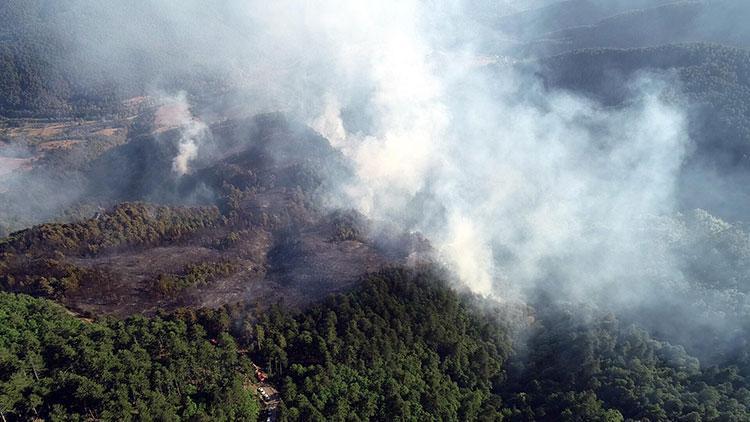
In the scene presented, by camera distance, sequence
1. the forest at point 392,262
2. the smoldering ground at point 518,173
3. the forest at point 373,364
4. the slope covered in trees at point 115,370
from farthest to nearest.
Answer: the smoldering ground at point 518,173
the forest at point 392,262
the forest at point 373,364
the slope covered in trees at point 115,370

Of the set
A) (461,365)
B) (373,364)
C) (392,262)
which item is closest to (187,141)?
(392,262)

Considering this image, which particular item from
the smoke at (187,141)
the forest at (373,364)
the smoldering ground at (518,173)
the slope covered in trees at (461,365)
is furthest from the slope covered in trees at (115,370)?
the smoke at (187,141)

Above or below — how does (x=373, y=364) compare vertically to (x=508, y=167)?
below

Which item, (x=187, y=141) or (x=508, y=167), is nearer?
(x=508, y=167)

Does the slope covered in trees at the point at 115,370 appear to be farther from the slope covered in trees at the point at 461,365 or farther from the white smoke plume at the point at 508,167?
the white smoke plume at the point at 508,167

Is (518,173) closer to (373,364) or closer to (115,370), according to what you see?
(373,364)

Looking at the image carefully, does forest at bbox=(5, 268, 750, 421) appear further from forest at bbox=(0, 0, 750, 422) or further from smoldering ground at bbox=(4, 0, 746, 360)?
smoldering ground at bbox=(4, 0, 746, 360)

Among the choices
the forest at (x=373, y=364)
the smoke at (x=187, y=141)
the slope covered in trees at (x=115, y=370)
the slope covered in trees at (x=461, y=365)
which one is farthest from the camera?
the smoke at (x=187, y=141)

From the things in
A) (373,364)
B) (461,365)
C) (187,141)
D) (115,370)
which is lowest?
(115,370)

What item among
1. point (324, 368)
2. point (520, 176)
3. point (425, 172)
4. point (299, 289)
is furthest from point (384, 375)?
point (520, 176)

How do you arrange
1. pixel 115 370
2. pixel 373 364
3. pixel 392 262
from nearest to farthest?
pixel 115 370 < pixel 373 364 < pixel 392 262

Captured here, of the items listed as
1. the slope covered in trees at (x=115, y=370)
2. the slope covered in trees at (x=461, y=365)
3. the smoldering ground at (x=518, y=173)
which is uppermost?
the smoldering ground at (x=518, y=173)
